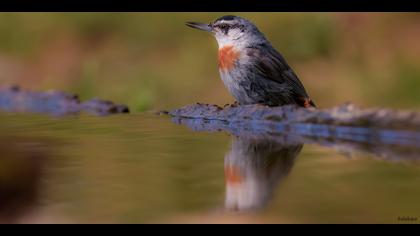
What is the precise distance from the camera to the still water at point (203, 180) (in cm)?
268

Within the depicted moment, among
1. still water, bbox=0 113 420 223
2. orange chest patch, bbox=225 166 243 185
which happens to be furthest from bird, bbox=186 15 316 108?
orange chest patch, bbox=225 166 243 185

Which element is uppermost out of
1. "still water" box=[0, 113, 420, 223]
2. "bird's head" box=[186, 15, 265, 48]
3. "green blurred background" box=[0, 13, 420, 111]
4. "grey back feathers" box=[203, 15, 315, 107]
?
"green blurred background" box=[0, 13, 420, 111]

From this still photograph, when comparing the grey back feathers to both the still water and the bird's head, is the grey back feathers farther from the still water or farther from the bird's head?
the still water

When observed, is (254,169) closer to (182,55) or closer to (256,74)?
(256,74)

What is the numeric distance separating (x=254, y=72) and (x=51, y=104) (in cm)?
222

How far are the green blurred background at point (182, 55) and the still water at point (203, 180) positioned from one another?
4350 millimetres

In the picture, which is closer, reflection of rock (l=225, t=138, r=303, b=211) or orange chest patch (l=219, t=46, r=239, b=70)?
reflection of rock (l=225, t=138, r=303, b=211)

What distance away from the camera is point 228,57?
6.36 meters

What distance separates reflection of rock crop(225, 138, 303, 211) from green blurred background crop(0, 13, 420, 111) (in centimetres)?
464

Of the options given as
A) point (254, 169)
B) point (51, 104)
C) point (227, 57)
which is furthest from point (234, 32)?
point (254, 169)

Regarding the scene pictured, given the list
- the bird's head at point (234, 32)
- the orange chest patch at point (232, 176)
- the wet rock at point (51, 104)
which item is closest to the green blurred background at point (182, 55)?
the wet rock at point (51, 104)

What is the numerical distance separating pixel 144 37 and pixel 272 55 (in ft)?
19.0

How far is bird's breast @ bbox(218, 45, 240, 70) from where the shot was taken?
20.6 ft
